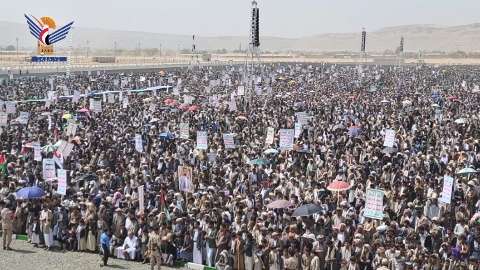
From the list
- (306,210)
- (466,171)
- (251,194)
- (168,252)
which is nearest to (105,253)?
(168,252)

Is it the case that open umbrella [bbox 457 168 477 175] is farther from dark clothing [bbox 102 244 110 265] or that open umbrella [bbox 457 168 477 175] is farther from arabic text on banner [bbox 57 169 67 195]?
arabic text on banner [bbox 57 169 67 195]

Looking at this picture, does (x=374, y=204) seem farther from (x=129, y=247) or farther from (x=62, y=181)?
(x=62, y=181)

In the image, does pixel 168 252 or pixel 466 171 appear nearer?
pixel 168 252

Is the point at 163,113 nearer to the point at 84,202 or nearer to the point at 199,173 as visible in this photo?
the point at 199,173

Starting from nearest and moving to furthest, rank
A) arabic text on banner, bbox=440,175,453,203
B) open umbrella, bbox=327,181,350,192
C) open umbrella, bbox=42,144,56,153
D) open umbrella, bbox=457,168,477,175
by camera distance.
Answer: arabic text on banner, bbox=440,175,453,203 → open umbrella, bbox=327,181,350,192 → open umbrella, bbox=457,168,477,175 → open umbrella, bbox=42,144,56,153

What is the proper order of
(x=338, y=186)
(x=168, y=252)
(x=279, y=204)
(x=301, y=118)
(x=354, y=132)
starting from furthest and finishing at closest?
(x=301, y=118) < (x=354, y=132) < (x=338, y=186) < (x=279, y=204) < (x=168, y=252)

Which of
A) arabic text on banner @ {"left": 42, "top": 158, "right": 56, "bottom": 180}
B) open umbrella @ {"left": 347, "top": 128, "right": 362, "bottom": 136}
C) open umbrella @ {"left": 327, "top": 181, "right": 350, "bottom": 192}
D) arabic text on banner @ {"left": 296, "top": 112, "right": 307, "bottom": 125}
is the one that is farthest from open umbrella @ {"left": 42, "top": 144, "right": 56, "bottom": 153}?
open umbrella @ {"left": 347, "top": 128, "right": 362, "bottom": 136}

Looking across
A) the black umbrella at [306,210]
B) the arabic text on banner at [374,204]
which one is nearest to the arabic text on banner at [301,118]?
the black umbrella at [306,210]
